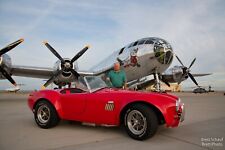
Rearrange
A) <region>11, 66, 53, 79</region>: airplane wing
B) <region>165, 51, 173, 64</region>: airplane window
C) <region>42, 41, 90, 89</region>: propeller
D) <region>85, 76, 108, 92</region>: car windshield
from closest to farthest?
<region>85, 76, 108, 92</region>: car windshield, <region>165, 51, 173, 64</region>: airplane window, <region>42, 41, 90, 89</region>: propeller, <region>11, 66, 53, 79</region>: airplane wing

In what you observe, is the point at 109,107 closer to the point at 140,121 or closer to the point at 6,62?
the point at 140,121

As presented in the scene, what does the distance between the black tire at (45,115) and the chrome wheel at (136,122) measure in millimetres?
1888

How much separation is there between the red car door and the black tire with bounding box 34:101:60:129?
0.90 ft

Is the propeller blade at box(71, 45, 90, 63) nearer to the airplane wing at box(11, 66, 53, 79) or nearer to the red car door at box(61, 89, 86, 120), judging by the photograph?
the airplane wing at box(11, 66, 53, 79)

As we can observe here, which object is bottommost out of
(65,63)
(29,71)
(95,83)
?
(95,83)

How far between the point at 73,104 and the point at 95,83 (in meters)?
0.74

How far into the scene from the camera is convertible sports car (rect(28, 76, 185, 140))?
12.1 ft

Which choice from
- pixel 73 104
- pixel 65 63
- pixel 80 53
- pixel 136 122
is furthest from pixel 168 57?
pixel 136 122

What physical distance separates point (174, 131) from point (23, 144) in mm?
3120

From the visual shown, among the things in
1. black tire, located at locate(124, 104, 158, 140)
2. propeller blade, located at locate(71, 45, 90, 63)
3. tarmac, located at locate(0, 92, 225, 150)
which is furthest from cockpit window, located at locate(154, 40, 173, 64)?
black tire, located at locate(124, 104, 158, 140)

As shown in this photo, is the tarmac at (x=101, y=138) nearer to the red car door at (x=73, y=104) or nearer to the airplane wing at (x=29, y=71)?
the red car door at (x=73, y=104)

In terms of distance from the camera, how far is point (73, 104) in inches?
180

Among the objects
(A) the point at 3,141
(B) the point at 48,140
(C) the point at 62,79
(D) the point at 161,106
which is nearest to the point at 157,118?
(D) the point at 161,106

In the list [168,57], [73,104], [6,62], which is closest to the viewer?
[73,104]
